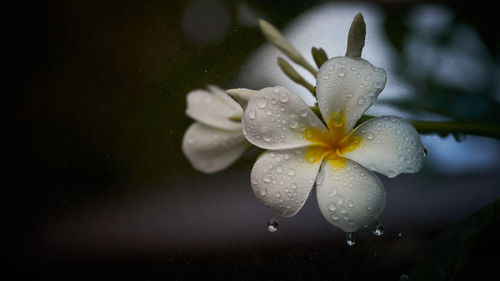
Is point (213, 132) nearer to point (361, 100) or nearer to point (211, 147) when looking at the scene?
point (211, 147)

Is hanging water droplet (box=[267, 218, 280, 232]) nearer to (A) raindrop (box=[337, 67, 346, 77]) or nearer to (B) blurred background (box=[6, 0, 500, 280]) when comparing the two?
(B) blurred background (box=[6, 0, 500, 280])

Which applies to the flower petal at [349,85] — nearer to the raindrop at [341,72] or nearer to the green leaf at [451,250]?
the raindrop at [341,72]

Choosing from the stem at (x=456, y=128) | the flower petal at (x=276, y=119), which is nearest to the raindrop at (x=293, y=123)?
the flower petal at (x=276, y=119)

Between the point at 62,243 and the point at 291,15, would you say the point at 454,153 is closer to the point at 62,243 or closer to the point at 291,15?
the point at 291,15

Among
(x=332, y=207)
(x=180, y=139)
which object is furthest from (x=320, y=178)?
(x=180, y=139)

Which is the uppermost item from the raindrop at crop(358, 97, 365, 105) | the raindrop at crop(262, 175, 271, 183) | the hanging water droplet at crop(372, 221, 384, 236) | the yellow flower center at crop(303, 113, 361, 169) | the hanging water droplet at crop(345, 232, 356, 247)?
the raindrop at crop(358, 97, 365, 105)

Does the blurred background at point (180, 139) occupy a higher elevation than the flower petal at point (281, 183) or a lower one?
higher

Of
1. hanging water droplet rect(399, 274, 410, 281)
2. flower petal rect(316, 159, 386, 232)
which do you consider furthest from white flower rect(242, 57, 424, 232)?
hanging water droplet rect(399, 274, 410, 281)

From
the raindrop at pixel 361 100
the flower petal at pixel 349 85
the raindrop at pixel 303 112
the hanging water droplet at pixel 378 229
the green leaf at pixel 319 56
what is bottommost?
the hanging water droplet at pixel 378 229
